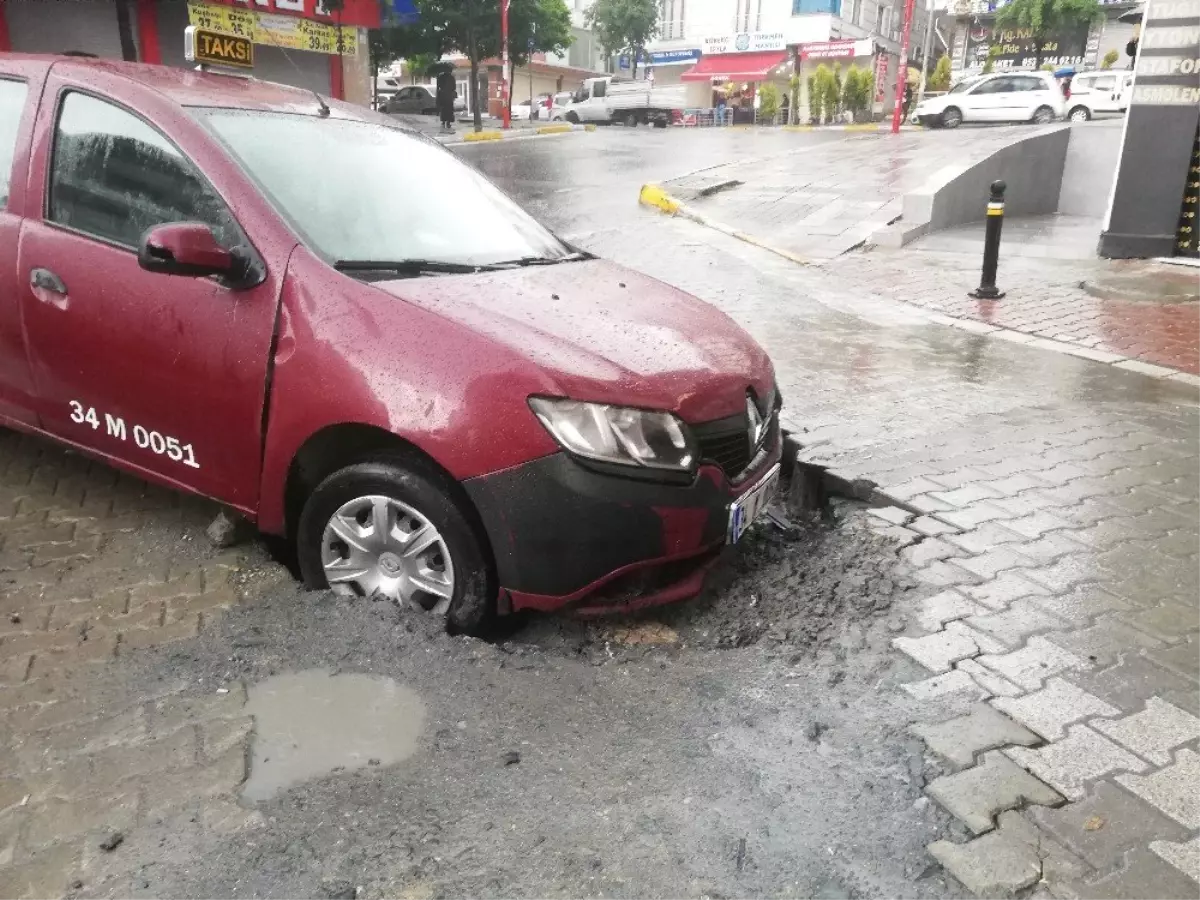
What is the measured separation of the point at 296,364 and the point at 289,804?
130 cm

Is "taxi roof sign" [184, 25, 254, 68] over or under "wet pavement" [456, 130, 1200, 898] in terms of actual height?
over

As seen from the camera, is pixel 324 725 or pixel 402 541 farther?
pixel 402 541

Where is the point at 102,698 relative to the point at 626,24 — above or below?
below

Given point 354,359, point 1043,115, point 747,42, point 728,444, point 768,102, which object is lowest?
point 728,444

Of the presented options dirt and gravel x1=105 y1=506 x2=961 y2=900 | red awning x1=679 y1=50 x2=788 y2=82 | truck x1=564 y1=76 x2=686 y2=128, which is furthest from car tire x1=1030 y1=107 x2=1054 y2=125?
red awning x1=679 y1=50 x2=788 y2=82

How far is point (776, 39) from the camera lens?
54219mm

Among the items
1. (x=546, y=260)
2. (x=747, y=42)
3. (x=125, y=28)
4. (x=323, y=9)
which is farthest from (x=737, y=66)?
(x=546, y=260)

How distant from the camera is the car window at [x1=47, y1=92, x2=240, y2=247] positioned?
3.17 m

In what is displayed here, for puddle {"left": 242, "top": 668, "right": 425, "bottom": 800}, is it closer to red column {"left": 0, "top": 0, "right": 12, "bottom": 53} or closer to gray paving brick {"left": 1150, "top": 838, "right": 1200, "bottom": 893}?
gray paving brick {"left": 1150, "top": 838, "right": 1200, "bottom": 893}

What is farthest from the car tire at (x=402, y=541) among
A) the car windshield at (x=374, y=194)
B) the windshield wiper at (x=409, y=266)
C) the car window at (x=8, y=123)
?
Answer: the car window at (x=8, y=123)

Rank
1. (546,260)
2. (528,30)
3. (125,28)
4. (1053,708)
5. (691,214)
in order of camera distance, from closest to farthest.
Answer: (1053,708) → (546,260) → (691,214) → (125,28) → (528,30)

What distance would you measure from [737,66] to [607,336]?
5781 centimetres

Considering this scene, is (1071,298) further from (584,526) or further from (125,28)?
(125,28)

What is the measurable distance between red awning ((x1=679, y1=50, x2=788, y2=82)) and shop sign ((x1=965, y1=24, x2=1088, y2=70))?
1266 centimetres
